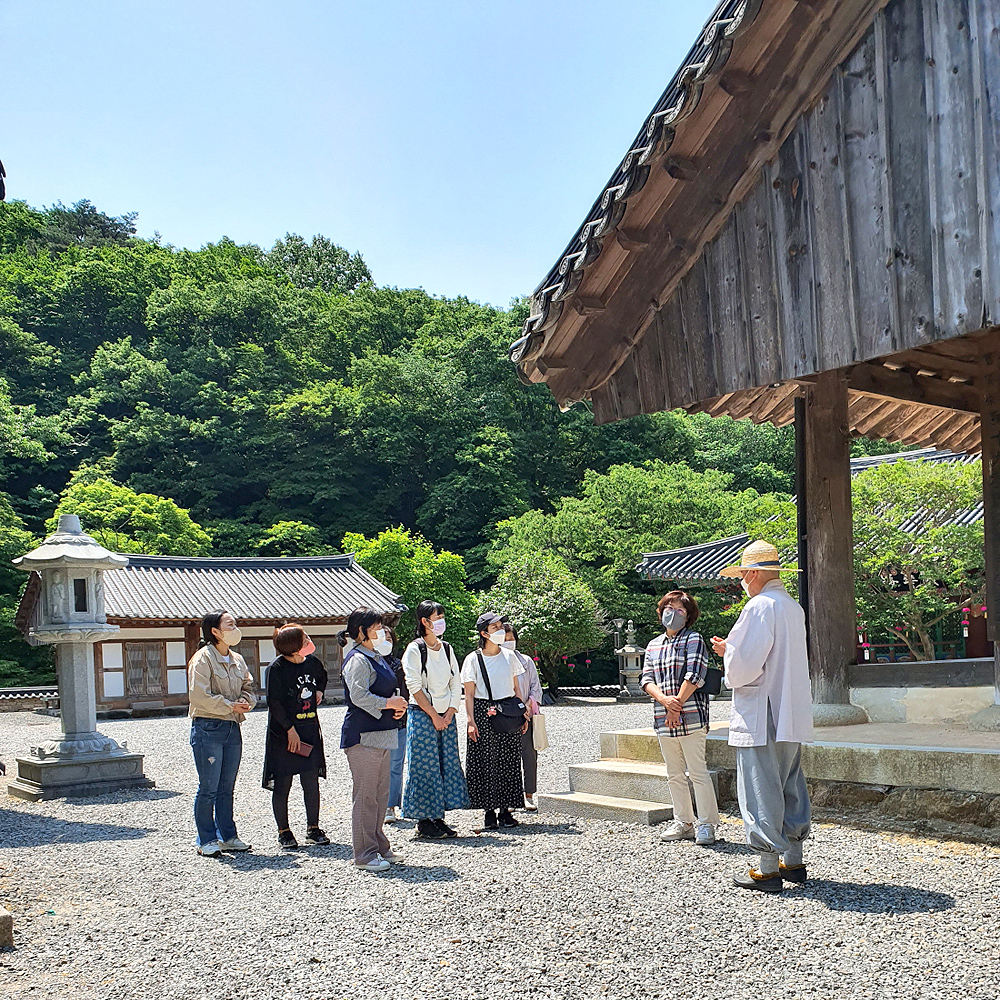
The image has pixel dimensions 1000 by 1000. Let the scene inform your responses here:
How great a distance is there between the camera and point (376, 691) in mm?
6008

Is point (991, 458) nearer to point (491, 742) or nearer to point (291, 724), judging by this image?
point (491, 742)

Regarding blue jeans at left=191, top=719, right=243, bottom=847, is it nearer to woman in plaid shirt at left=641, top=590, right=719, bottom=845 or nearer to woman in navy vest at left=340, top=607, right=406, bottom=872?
woman in navy vest at left=340, top=607, right=406, bottom=872

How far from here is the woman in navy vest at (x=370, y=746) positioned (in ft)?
19.2

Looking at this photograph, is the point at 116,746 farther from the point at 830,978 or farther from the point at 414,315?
the point at 414,315

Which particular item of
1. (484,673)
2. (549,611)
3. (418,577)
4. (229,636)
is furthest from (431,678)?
(418,577)

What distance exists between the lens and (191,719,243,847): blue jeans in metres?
6.51

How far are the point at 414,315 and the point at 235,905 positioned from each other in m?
42.1

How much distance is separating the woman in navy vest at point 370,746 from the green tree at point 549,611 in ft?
57.7

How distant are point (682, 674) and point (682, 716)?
10.1 inches

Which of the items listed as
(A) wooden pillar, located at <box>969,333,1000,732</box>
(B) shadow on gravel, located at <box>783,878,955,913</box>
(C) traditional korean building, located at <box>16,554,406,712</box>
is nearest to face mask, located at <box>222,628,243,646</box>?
(B) shadow on gravel, located at <box>783,878,955,913</box>

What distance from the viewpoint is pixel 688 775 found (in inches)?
242

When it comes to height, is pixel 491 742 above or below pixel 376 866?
above

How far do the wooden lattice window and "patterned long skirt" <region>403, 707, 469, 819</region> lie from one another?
19.3 metres

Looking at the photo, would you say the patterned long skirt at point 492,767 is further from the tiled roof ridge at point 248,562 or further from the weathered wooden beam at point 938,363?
the tiled roof ridge at point 248,562
